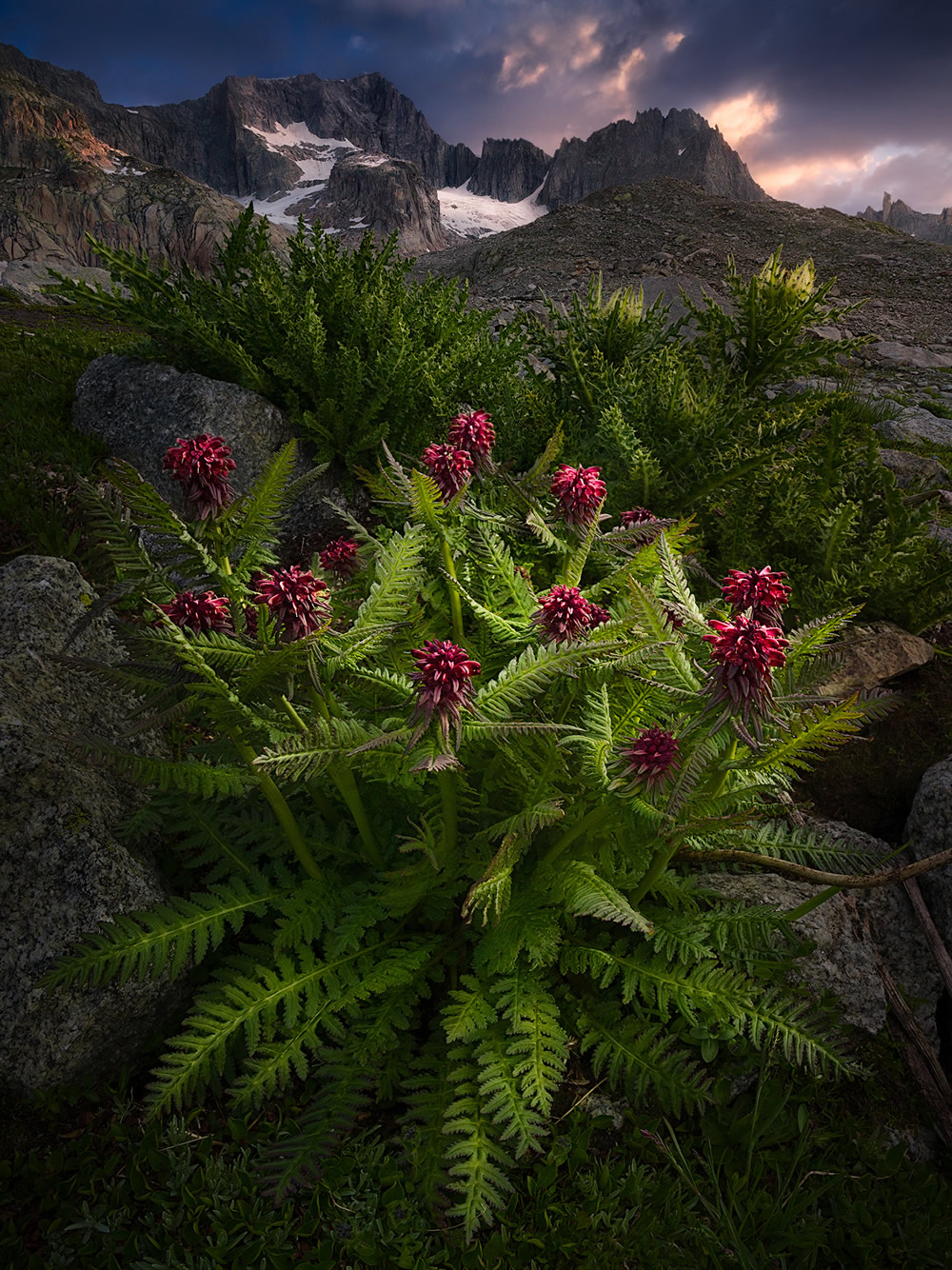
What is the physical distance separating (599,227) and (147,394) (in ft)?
55.8

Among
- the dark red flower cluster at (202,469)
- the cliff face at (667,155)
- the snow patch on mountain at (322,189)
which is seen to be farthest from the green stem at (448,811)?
the snow patch on mountain at (322,189)

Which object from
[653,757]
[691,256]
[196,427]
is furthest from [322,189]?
[653,757]

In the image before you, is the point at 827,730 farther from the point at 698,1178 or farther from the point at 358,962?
the point at 358,962

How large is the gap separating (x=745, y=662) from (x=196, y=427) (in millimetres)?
4425

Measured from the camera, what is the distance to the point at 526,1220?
181cm

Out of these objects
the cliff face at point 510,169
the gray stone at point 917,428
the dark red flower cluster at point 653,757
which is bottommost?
the dark red flower cluster at point 653,757

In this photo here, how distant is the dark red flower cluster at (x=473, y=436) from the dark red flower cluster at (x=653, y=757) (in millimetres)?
1187

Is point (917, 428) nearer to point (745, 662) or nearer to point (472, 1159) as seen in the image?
point (745, 662)

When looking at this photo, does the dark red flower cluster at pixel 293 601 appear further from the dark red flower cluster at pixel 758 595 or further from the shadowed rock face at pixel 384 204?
the shadowed rock face at pixel 384 204

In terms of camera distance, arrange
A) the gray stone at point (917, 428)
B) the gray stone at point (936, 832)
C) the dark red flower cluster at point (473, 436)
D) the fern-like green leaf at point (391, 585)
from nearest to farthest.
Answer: the fern-like green leaf at point (391, 585)
the dark red flower cluster at point (473, 436)
the gray stone at point (936, 832)
the gray stone at point (917, 428)

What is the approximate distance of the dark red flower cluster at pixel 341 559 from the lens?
2.45 meters

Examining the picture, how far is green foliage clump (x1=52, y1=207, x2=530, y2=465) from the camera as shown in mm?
4523

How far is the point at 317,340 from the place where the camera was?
442 cm

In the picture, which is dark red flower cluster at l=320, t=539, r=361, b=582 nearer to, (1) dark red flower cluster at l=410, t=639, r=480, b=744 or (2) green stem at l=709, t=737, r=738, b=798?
(1) dark red flower cluster at l=410, t=639, r=480, b=744
